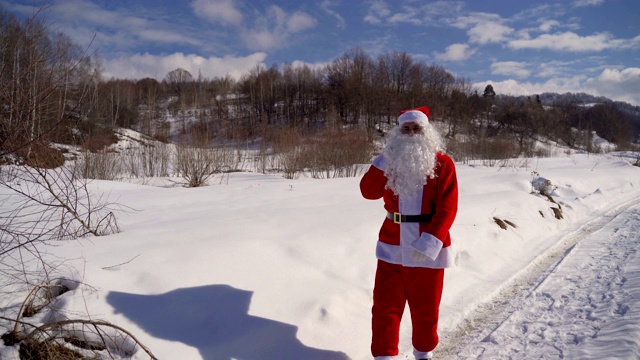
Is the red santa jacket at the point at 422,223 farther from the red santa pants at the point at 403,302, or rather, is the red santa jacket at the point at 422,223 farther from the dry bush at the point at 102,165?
the dry bush at the point at 102,165

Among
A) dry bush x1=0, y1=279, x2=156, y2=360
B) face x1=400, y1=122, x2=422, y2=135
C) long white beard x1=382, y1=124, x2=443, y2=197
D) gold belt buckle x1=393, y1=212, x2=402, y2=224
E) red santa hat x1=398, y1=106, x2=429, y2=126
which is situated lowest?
dry bush x1=0, y1=279, x2=156, y2=360

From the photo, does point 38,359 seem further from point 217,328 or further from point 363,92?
point 363,92

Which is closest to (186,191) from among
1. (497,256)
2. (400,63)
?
(497,256)

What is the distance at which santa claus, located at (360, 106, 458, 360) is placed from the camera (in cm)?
257

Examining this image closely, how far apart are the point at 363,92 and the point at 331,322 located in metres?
38.5

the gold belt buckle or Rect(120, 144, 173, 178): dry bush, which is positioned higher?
the gold belt buckle

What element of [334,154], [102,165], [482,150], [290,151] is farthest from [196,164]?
[482,150]

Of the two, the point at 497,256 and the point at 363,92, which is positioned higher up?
the point at 363,92

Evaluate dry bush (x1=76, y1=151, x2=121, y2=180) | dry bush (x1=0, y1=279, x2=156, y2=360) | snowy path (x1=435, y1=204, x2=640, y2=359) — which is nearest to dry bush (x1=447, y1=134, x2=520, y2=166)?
snowy path (x1=435, y1=204, x2=640, y2=359)

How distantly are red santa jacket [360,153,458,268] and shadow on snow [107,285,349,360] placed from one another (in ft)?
3.12

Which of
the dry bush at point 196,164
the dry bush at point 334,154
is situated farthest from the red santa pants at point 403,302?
the dry bush at point 334,154

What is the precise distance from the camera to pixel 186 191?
23.9 feet

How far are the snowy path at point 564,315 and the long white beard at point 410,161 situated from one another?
1.41 meters

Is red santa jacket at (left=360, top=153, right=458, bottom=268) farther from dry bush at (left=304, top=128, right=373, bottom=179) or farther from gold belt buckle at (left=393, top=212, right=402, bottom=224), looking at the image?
dry bush at (left=304, top=128, right=373, bottom=179)
